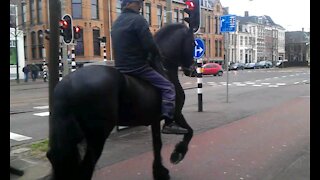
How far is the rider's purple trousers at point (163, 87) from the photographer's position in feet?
14.5

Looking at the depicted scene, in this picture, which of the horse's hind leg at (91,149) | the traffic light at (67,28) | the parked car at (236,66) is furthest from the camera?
the parked car at (236,66)

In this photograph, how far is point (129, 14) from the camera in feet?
14.2

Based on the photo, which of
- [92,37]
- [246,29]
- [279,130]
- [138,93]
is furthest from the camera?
[246,29]

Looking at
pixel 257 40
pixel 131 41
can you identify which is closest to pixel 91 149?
pixel 131 41

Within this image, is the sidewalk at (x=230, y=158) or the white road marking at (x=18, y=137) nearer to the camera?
the sidewalk at (x=230, y=158)

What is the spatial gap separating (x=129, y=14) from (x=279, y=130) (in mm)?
5379

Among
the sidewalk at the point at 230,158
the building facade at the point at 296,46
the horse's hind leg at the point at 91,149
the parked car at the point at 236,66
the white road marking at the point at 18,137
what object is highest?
the building facade at the point at 296,46

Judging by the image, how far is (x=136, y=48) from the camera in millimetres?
4316

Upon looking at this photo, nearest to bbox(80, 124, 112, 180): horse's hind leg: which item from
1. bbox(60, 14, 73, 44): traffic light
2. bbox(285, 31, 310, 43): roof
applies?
bbox(60, 14, 73, 44): traffic light

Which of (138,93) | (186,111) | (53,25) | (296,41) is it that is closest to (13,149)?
(53,25)

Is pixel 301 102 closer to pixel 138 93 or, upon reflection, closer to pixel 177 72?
pixel 177 72

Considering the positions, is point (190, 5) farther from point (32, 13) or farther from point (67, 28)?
point (32, 13)

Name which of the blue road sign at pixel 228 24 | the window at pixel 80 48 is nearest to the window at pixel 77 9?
the window at pixel 80 48

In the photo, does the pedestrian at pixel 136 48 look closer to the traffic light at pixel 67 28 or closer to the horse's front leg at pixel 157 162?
the horse's front leg at pixel 157 162
